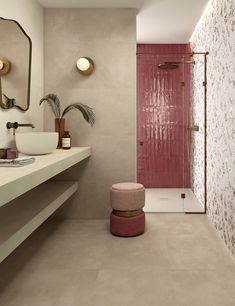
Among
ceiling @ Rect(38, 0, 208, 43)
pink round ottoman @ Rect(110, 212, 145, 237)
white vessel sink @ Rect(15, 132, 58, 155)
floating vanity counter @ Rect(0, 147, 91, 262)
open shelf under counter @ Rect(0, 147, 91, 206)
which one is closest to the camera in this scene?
open shelf under counter @ Rect(0, 147, 91, 206)

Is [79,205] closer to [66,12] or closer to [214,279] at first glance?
[214,279]

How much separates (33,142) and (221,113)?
168 cm

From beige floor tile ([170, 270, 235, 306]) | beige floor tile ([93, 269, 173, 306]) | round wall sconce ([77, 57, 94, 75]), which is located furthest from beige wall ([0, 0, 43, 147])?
beige floor tile ([170, 270, 235, 306])

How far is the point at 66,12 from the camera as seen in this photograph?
3.56 m

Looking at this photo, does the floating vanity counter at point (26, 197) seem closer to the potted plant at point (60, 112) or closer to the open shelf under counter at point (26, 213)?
the open shelf under counter at point (26, 213)

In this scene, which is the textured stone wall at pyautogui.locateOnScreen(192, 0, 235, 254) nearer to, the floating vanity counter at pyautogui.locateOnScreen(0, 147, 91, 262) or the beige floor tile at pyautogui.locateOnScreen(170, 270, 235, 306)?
the beige floor tile at pyautogui.locateOnScreen(170, 270, 235, 306)

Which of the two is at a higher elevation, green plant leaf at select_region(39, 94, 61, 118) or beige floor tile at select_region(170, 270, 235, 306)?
green plant leaf at select_region(39, 94, 61, 118)

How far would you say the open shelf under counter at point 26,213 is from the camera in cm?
181

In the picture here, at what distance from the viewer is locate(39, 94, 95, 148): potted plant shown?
11.2ft

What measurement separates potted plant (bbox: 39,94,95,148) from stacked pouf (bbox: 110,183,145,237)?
0.83 metres

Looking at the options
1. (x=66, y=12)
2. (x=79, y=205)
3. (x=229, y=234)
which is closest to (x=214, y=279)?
(x=229, y=234)

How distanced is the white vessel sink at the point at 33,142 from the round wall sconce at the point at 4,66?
50 centimetres

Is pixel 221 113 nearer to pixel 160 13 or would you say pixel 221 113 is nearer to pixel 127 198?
pixel 127 198

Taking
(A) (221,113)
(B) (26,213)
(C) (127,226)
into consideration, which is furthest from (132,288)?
(A) (221,113)
